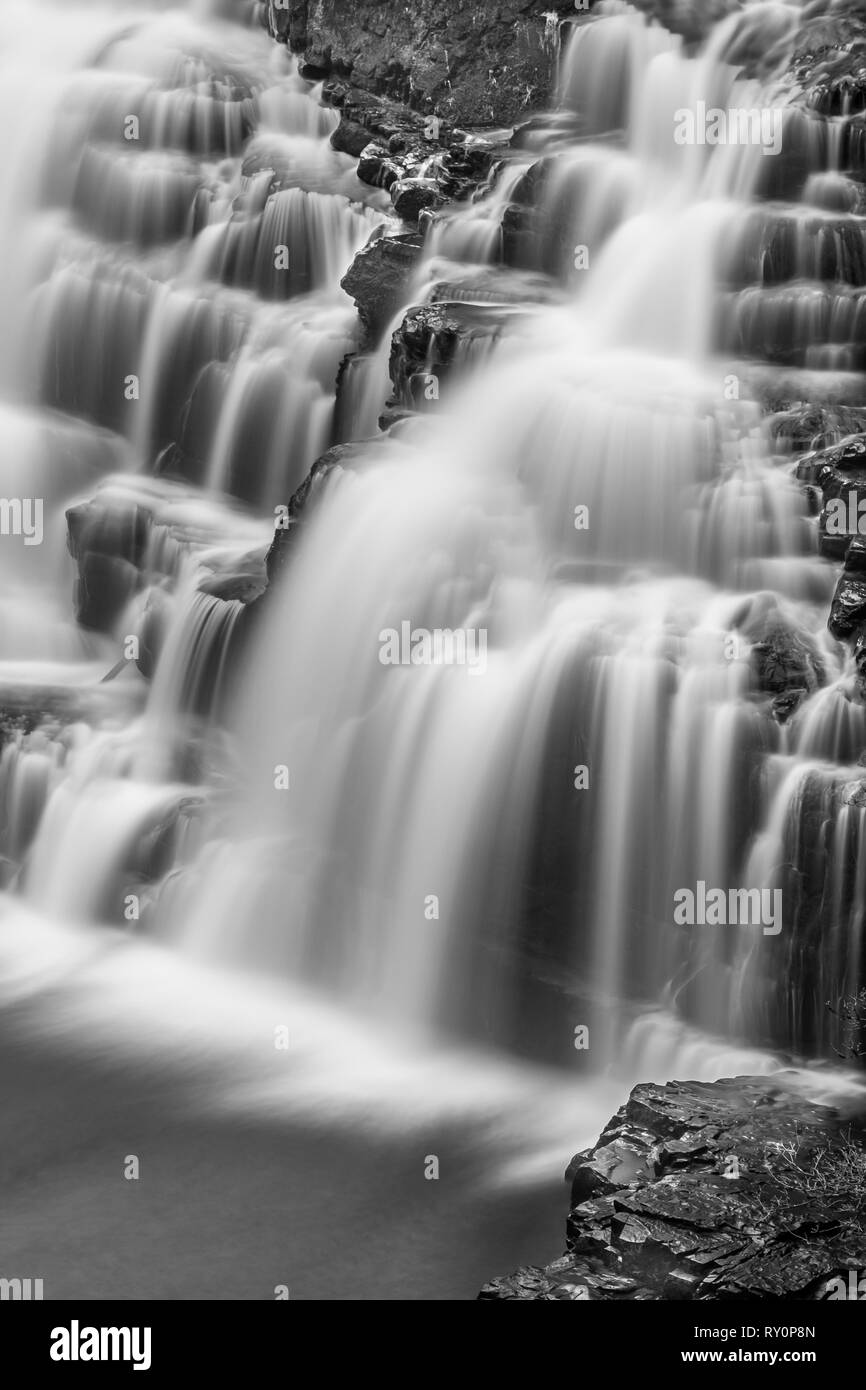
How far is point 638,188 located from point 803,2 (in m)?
4.17

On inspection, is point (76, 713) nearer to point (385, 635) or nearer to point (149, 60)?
point (385, 635)

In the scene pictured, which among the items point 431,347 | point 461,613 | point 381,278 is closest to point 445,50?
point 381,278

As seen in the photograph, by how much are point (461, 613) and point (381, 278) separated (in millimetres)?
6723

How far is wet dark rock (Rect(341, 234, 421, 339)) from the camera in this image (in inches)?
797

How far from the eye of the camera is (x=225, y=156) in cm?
2505

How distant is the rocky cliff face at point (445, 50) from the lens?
23875mm

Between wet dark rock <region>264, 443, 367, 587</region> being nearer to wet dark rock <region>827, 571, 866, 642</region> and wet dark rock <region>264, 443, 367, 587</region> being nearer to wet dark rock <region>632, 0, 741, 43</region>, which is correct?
wet dark rock <region>827, 571, 866, 642</region>

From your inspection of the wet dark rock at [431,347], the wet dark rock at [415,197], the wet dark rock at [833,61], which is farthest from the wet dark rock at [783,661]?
the wet dark rock at [415,197]

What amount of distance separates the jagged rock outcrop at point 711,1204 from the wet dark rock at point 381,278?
1180 cm

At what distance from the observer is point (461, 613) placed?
15062 mm

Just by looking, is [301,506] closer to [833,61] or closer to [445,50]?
[833,61]

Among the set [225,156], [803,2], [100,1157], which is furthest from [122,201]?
[100,1157]

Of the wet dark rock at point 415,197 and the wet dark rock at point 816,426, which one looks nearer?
the wet dark rock at point 816,426

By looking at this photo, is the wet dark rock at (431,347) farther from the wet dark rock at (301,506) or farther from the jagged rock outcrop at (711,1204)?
the jagged rock outcrop at (711,1204)
